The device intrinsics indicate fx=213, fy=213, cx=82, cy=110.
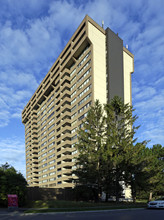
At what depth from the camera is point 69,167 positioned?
70125 mm

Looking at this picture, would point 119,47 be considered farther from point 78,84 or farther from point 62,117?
point 62,117

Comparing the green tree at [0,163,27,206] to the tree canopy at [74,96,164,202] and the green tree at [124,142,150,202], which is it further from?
the green tree at [124,142,150,202]

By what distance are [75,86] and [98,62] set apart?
41.1ft

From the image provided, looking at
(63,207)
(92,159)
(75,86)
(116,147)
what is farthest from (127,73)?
(63,207)

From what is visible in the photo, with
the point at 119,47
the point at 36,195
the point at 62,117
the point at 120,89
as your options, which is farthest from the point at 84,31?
the point at 36,195

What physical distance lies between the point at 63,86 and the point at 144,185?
164 feet

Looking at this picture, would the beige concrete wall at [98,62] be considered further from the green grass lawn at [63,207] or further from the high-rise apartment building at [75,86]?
the green grass lawn at [63,207]

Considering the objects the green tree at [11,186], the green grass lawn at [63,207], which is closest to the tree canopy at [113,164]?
the green grass lawn at [63,207]

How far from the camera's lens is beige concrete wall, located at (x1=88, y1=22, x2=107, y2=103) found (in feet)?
199

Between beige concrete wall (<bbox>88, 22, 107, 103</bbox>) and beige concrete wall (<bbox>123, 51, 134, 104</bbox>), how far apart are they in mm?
11161

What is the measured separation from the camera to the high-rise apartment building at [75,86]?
6269 centimetres

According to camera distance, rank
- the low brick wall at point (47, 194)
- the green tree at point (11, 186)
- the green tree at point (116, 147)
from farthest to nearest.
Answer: the low brick wall at point (47, 194) → the green tree at point (116, 147) → the green tree at point (11, 186)

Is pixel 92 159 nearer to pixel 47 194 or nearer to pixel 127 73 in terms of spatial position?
pixel 47 194

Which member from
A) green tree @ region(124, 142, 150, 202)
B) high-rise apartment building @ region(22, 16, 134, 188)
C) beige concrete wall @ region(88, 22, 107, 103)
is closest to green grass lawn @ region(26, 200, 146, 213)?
green tree @ region(124, 142, 150, 202)
